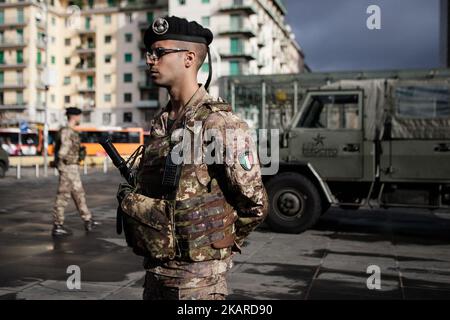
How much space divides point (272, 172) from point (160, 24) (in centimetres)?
588

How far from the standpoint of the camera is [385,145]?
297 inches

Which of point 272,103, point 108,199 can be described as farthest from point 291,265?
point 108,199

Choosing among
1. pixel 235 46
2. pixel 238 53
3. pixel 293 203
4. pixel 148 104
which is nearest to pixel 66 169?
pixel 293 203

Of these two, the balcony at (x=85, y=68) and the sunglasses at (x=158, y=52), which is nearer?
the sunglasses at (x=158, y=52)

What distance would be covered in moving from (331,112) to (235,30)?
50242 mm

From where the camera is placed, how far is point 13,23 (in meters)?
63.7

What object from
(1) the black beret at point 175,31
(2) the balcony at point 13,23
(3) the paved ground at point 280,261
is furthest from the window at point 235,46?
(1) the black beret at point 175,31

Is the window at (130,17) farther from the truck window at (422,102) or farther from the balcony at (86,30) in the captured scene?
the truck window at (422,102)

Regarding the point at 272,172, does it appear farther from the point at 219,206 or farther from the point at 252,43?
the point at 252,43

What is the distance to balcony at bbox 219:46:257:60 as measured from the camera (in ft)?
184

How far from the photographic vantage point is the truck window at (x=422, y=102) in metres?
7.51

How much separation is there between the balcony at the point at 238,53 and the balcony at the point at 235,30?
63.1 inches
